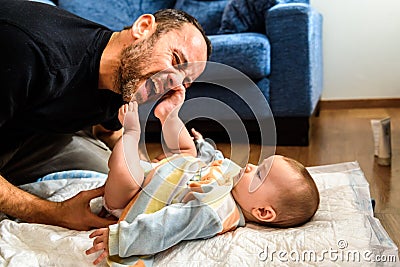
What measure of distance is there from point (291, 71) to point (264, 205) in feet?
Result: 4.70

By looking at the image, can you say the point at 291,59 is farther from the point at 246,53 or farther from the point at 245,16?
the point at 245,16

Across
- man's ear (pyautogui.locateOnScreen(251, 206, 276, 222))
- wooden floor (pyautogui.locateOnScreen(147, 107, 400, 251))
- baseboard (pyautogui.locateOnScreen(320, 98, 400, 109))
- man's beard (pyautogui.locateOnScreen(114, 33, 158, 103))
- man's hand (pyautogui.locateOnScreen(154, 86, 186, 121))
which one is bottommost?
baseboard (pyautogui.locateOnScreen(320, 98, 400, 109))

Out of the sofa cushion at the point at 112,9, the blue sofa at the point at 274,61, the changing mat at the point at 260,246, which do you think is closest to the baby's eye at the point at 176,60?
the changing mat at the point at 260,246

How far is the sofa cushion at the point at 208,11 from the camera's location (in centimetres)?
298

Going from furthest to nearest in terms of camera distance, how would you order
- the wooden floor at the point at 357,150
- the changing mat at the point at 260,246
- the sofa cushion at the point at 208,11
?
the sofa cushion at the point at 208,11 → the wooden floor at the point at 357,150 → the changing mat at the point at 260,246

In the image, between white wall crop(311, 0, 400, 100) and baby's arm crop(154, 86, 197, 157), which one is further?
white wall crop(311, 0, 400, 100)

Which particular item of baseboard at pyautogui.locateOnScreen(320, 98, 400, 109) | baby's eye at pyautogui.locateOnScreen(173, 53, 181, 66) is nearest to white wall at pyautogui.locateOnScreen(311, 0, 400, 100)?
baseboard at pyautogui.locateOnScreen(320, 98, 400, 109)

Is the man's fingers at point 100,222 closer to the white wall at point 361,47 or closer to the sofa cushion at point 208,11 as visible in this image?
the sofa cushion at point 208,11

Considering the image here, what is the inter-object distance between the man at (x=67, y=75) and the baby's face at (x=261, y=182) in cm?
30

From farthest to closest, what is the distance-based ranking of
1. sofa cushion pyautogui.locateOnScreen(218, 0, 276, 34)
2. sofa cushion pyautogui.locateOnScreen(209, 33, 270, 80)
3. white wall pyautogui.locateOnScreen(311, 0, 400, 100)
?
white wall pyautogui.locateOnScreen(311, 0, 400, 100) → sofa cushion pyautogui.locateOnScreen(218, 0, 276, 34) → sofa cushion pyautogui.locateOnScreen(209, 33, 270, 80)

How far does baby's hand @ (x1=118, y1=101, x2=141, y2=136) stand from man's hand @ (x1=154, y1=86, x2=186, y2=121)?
139mm

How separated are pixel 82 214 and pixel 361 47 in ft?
8.92

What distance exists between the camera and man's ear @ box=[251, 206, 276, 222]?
A: 119cm

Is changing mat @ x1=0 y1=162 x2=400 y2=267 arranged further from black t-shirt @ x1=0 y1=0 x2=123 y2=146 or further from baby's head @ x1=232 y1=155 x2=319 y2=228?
black t-shirt @ x1=0 y1=0 x2=123 y2=146
